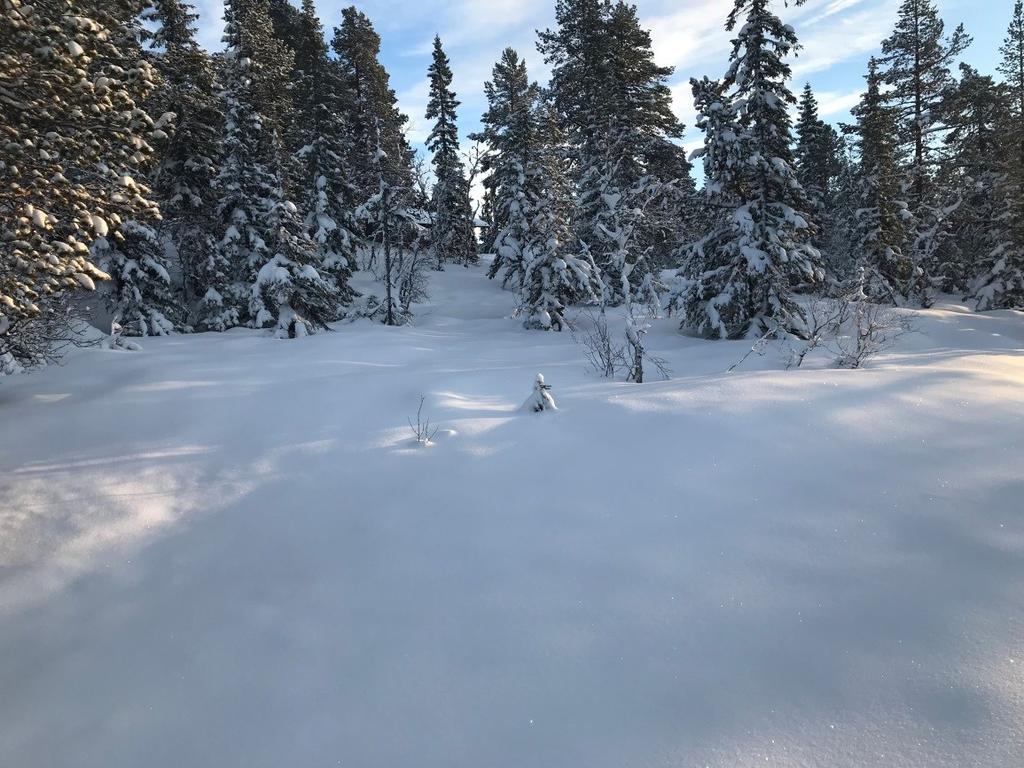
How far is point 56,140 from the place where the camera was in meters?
5.89

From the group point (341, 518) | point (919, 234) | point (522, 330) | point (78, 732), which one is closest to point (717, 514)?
point (341, 518)

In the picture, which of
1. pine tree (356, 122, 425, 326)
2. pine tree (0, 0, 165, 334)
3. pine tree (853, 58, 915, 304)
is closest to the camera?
pine tree (0, 0, 165, 334)

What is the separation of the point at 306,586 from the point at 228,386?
5.56 metres

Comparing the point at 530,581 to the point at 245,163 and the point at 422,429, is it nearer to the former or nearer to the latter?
the point at 422,429

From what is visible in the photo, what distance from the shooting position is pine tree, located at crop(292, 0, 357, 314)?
25422 mm

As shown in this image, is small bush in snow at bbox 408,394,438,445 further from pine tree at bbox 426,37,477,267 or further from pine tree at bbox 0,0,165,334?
pine tree at bbox 426,37,477,267

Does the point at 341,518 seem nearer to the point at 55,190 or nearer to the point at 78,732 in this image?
the point at 78,732

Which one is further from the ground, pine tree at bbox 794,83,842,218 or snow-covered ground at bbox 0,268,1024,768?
pine tree at bbox 794,83,842,218

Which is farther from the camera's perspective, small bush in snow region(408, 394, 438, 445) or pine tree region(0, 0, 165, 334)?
small bush in snow region(408, 394, 438, 445)

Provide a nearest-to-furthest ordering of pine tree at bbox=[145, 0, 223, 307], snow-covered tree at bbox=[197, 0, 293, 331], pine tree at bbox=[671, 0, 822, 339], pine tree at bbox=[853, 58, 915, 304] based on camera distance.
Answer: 1. pine tree at bbox=[671, 0, 822, 339]
2. pine tree at bbox=[145, 0, 223, 307]
3. snow-covered tree at bbox=[197, 0, 293, 331]
4. pine tree at bbox=[853, 58, 915, 304]

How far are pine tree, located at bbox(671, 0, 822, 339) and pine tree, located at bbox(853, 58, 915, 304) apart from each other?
1183 centimetres

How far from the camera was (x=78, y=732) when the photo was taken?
3.58 metres

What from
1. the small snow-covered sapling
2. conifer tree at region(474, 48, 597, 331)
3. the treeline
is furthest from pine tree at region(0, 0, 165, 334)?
conifer tree at region(474, 48, 597, 331)

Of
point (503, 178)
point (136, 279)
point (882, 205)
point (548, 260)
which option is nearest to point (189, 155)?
point (136, 279)
